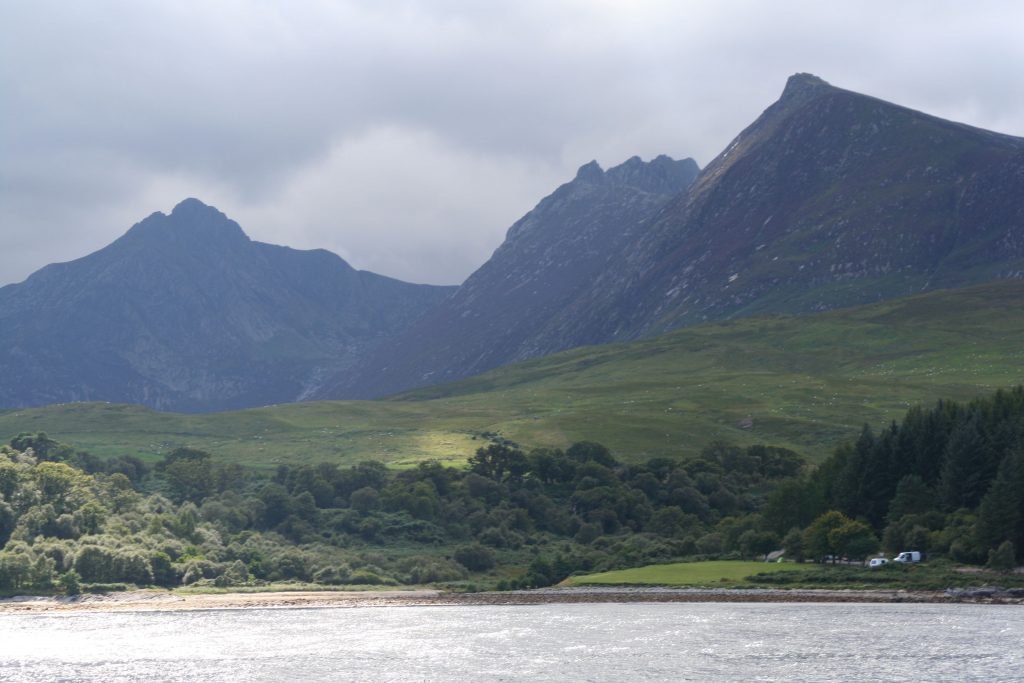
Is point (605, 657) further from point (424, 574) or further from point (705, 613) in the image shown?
point (424, 574)

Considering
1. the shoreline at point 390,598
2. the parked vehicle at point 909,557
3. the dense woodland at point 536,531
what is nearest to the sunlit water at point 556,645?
the shoreline at point 390,598

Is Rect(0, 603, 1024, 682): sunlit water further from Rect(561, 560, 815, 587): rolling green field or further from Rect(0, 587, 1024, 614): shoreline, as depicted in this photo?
Rect(561, 560, 815, 587): rolling green field

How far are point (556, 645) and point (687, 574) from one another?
166 feet

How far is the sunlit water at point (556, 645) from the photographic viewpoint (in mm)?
85500

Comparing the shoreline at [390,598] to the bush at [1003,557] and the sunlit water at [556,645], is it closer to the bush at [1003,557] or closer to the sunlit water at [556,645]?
the sunlit water at [556,645]

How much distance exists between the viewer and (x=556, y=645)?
10125cm

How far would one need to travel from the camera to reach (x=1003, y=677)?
77000 millimetres

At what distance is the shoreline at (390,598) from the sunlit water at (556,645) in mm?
5690

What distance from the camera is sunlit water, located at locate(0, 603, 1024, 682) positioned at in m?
85.5

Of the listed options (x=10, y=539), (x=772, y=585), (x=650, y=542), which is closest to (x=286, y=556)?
(x=10, y=539)

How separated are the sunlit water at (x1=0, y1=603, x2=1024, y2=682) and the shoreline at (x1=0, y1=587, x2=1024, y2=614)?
5690 mm

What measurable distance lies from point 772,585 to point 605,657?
45513 mm

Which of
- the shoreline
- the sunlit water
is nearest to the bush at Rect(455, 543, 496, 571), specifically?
the shoreline

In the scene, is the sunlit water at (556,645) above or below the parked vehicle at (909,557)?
below
